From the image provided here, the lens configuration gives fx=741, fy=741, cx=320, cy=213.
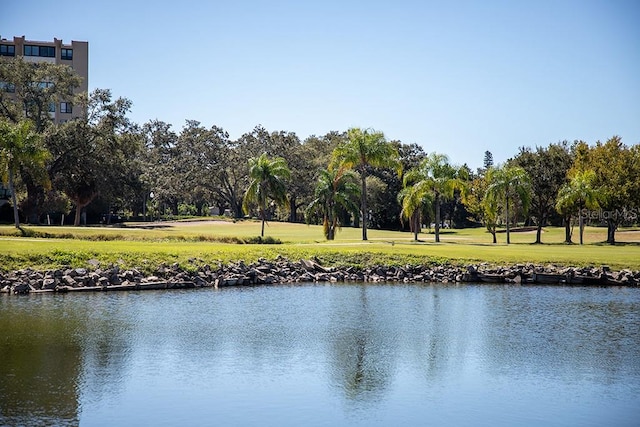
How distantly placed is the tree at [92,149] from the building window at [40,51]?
157 ft

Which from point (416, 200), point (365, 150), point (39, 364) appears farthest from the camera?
point (416, 200)

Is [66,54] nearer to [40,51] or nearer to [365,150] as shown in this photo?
[40,51]

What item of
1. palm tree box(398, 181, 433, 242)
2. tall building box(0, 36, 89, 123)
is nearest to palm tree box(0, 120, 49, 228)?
palm tree box(398, 181, 433, 242)

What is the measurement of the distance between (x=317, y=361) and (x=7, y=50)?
118m

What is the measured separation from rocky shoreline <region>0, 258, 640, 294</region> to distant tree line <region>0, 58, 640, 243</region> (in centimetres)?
1862

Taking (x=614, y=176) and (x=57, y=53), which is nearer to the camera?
(x=614, y=176)

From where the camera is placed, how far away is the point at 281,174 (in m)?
62.2

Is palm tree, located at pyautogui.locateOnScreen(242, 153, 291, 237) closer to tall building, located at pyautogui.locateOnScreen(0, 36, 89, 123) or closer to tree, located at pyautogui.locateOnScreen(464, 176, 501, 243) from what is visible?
tree, located at pyautogui.locateOnScreen(464, 176, 501, 243)

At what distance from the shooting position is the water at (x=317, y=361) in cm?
1595

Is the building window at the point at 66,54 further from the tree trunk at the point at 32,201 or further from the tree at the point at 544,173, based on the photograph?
the tree at the point at 544,173

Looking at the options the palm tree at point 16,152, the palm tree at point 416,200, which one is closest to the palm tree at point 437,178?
the palm tree at point 416,200

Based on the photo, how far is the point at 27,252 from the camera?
38.6 meters

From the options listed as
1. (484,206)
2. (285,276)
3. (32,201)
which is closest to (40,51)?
(32,201)

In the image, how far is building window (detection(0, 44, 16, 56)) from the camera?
401ft
